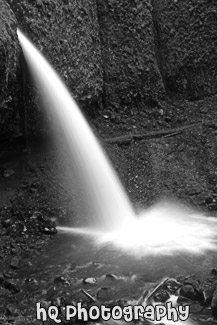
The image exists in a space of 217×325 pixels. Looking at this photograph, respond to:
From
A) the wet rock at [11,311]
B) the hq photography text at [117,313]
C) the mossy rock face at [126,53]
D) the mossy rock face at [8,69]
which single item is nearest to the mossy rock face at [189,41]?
the mossy rock face at [126,53]

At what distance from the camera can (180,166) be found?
23.8 feet

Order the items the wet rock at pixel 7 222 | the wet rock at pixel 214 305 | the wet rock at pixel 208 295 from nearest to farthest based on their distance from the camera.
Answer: the wet rock at pixel 214 305, the wet rock at pixel 208 295, the wet rock at pixel 7 222

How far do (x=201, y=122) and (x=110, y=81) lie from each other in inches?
82.2

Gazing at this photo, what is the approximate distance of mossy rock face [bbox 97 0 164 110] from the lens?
27.4ft

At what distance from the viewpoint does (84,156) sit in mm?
6672

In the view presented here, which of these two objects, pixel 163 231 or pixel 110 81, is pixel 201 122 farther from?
pixel 163 231

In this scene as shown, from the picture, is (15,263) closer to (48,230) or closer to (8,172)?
(48,230)

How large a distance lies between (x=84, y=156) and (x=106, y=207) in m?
0.97

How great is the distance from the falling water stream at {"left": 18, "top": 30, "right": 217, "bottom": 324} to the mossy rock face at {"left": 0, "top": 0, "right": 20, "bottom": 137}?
1.45ft

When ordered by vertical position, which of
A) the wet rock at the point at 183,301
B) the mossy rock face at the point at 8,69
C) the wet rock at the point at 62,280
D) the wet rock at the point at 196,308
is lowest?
the wet rock at the point at 196,308

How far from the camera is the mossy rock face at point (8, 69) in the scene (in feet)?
17.3

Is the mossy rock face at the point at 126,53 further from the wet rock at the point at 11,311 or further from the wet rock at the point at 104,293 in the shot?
the wet rock at the point at 11,311

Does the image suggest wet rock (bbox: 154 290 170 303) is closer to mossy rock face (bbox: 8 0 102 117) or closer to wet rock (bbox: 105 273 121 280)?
wet rock (bbox: 105 273 121 280)

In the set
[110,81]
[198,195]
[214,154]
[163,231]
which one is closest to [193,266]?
[163,231]
